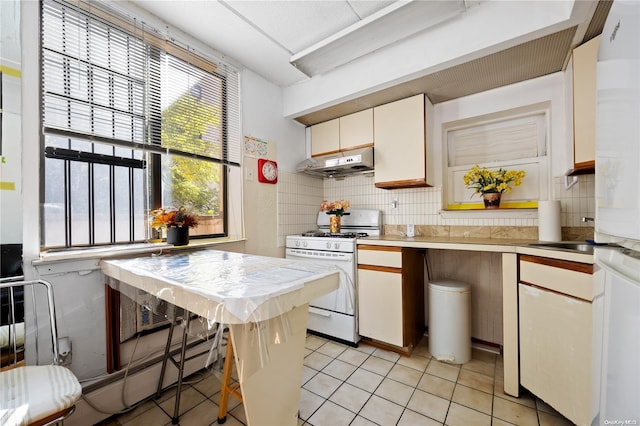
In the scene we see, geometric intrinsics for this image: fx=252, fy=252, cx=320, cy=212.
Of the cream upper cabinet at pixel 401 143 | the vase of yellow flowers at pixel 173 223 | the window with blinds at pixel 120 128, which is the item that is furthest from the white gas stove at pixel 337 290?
the vase of yellow flowers at pixel 173 223

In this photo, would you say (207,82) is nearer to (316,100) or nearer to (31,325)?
(316,100)

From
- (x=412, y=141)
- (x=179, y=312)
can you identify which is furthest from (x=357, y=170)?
(x=179, y=312)

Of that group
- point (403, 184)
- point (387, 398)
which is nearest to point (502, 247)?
point (403, 184)

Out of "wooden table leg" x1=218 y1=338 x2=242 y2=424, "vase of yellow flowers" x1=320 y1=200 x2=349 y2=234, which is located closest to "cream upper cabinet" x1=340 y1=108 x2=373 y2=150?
"vase of yellow flowers" x1=320 y1=200 x2=349 y2=234

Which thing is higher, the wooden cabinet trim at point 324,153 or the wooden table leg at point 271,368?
the wooden cabinet trim at point 324,153

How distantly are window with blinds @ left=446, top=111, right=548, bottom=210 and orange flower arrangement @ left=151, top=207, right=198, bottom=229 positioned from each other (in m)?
2.44

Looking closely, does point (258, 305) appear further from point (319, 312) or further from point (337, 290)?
point (319, 312)

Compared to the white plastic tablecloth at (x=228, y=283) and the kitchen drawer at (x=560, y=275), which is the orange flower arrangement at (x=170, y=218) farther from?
the kitchen drawer at (x=560, y=275)

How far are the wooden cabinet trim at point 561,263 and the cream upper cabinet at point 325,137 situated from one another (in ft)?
6.62

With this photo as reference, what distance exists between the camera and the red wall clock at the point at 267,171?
104 inches

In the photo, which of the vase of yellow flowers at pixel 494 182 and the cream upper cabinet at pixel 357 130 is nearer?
the vase of yellow flowers at pixel 494 182

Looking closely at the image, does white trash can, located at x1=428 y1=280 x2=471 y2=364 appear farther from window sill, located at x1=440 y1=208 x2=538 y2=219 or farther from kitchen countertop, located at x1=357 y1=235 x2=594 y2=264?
window sill, located at x1=440 y1=208 x2=538 y2=219

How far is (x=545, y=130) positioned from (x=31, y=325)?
3.87 metres

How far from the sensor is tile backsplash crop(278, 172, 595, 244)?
2.01 m
